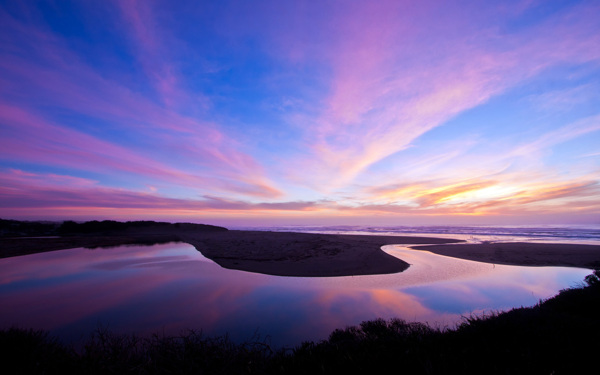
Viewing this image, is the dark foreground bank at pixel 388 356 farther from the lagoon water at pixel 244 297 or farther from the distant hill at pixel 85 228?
the distant hill at pixel 85 228

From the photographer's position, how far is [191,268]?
48.9 ft

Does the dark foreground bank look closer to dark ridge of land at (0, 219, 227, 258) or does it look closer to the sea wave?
dark ridge of land at (0, 219, 227, 258)

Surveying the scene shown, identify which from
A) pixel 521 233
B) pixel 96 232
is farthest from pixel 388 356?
pixel 96 232

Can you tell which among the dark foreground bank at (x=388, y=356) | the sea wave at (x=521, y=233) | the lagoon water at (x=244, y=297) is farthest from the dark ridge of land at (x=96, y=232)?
the sea wave at (x=521, y=233)

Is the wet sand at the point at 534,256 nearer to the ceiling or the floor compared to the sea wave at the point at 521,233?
nearer to the floor

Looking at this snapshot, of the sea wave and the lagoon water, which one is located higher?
the sea wave

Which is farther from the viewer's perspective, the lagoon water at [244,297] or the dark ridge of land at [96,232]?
the dark ridge of land at [96,232]

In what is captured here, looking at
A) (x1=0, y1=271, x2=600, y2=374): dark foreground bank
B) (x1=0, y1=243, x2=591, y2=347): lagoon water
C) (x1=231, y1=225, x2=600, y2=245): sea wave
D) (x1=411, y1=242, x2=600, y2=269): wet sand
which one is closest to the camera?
(x1=0, y1=271, x2=600, y2=374): dark foreground bank

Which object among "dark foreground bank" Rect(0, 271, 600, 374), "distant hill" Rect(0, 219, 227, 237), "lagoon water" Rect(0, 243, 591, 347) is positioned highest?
"distant hill" Rect(0, 219, 227, 237)

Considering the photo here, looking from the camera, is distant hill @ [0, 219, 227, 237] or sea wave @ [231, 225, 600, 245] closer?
sea wave @ [231, 225, 600, 245]

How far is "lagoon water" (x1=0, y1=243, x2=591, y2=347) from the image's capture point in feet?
23.2

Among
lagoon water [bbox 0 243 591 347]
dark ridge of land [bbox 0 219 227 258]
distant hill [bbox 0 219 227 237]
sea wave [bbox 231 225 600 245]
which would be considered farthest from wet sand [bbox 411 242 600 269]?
distant hill [bbox 0 219 227 237]

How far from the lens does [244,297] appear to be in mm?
9602

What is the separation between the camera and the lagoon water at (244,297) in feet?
23.2
